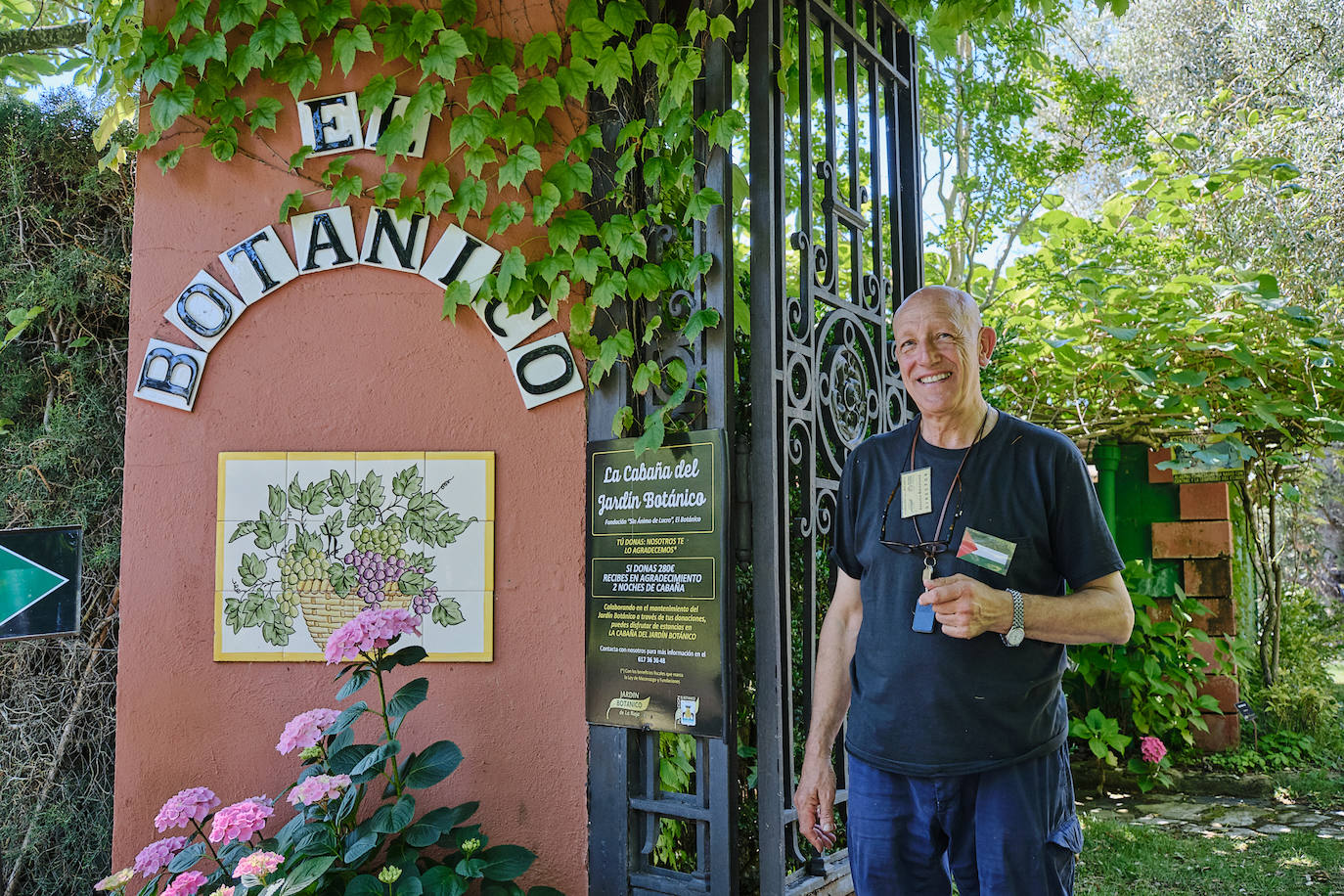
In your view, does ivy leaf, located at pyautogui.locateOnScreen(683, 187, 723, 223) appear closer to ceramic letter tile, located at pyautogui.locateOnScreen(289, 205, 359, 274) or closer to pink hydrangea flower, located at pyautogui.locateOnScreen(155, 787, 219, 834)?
ceramic letter tile, located at pyautogui.locateOnScreen(289, 205, 359, 274)

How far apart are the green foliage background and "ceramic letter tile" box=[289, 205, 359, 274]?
3.60 ft

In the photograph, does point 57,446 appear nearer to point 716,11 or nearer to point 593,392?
point 593,392

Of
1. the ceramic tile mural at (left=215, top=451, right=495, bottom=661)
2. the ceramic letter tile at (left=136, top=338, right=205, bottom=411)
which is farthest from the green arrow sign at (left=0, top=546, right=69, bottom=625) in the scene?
the ceramic letter tile at (left=136, top=338, right=205, bottom=411)

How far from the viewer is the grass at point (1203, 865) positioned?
4.02m

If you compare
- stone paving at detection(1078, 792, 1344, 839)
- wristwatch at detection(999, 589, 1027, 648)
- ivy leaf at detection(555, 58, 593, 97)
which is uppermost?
ivy leaf at detection(555, 58, 593, 97)

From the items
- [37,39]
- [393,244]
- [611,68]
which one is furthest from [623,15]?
[37,39]

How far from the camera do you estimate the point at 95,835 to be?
132 inches

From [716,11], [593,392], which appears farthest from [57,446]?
[716,11]

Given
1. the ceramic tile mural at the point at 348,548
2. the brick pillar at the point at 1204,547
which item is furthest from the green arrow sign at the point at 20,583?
the brick pillar at the point at 1204,547

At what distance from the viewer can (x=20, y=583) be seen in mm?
2627

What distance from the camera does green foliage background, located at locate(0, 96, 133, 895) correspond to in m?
3.38

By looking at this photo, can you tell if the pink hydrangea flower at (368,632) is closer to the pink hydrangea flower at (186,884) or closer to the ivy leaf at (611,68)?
the pink hydrangea flower at (186,884)

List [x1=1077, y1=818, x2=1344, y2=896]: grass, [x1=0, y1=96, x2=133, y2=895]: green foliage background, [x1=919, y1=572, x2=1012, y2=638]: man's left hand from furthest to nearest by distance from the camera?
[x1=1077, y1=818, x2=1344, y2=896]: grass
[x1=0, y1=96, x2=133, y2=895]: green foliage background
[x1=919, y1=572, x2=1012, y2=638]: man's left hand

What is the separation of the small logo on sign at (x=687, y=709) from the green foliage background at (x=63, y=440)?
6.92 ft
